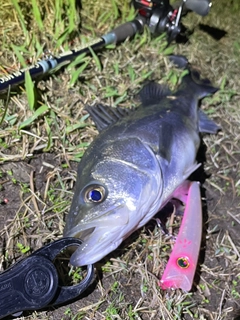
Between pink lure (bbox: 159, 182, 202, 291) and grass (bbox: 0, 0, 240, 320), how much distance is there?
0.41 ft

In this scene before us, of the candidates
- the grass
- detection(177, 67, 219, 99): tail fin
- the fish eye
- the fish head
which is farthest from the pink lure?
detection(177, 67, 219, 99): tail fin

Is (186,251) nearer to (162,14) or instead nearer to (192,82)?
(192,82)

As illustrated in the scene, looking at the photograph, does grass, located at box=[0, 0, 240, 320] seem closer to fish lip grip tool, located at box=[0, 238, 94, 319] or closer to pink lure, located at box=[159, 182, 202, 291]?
pink lure, located at box=[159, 182, 202, 291]

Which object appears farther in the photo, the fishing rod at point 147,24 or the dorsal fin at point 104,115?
the fishing rod at point 147,24

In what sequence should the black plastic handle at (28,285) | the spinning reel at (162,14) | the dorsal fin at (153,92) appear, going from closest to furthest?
1. the black plastic handle at (28,285)
2. the dorsal fin at (153,92)
3. the spinning reel at (162,14)

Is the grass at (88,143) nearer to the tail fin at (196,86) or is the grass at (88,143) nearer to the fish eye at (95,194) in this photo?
the tail fin at (196,86)

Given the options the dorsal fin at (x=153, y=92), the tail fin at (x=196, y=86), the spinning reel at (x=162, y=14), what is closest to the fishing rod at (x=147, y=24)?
the spinning reel at (x=162, y=14)

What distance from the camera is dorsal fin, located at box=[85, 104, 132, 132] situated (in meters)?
3.37

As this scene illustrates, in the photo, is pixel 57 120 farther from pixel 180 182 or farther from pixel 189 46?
pixel 189 46

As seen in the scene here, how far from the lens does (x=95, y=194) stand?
2.67 meters

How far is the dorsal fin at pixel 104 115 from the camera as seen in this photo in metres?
3.37

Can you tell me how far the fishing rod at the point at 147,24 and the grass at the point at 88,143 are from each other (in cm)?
9

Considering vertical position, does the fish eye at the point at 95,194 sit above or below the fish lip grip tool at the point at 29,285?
above

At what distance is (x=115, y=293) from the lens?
118 inches
